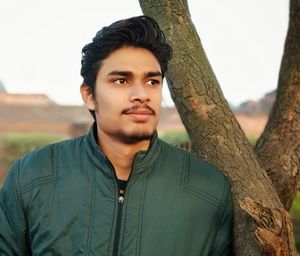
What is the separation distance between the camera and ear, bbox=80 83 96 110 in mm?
2393

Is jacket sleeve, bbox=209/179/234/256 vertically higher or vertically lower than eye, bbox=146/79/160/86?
lower

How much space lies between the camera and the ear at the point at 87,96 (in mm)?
2393

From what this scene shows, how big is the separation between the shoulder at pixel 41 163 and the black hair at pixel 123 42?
26 cm

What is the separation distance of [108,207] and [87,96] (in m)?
0.51

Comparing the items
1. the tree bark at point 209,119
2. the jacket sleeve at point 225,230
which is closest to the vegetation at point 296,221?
the tree bark at point 209,119

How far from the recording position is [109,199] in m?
2.18

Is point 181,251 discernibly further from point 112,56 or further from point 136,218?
point 112,56

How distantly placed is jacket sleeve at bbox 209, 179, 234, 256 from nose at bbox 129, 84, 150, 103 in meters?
0.51

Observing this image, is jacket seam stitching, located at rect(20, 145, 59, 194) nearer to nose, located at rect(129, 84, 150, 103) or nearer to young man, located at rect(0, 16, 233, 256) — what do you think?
young man, located at rect(0, 16, 233, 256)

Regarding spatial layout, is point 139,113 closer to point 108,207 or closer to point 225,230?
point 108,207

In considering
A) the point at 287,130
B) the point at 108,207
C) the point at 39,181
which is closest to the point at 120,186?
the point at 108,207

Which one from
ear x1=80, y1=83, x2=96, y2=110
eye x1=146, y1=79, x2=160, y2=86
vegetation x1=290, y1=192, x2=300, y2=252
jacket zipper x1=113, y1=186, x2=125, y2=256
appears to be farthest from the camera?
vegetation x1=290, y1=192, x2=300, y2=252

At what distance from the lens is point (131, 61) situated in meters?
2.25

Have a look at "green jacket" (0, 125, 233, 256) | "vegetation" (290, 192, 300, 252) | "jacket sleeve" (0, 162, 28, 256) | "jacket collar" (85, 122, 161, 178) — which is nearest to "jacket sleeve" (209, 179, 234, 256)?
"green jacket" (0, 125, 233, 256)
